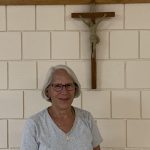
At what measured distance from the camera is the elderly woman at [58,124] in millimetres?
1436

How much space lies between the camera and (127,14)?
5.53 ft

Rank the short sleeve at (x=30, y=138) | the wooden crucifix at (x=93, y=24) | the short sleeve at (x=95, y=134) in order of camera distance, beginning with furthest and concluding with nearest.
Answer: the wooden crucifix at (x=93, y=24) → the short sleeve at (x=95, y=134) → the short sleeve at (x=30, y=138)

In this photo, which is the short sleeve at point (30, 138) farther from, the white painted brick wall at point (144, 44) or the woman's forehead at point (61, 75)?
the white painted brick wall at point (144, 44)

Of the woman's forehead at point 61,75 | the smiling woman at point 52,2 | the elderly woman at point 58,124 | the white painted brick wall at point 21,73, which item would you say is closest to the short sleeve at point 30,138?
the elderly woman at point 58,124

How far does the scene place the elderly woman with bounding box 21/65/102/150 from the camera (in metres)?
Result: 1.44

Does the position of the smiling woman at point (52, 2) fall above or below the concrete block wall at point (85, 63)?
above

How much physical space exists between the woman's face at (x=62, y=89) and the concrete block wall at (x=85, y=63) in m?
0.25

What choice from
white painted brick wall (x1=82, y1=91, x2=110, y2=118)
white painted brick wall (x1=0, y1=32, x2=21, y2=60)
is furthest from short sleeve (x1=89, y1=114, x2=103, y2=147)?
white painted brick wall (x1=0, y1=32, x2=21, y2=60)

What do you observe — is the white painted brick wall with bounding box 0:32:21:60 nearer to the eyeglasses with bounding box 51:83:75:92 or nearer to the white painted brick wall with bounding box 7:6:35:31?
the white painted brick wall with bounding box 7:6:35:31

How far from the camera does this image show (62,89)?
4.72 ft

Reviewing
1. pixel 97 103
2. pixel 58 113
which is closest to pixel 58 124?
pixel 58 113

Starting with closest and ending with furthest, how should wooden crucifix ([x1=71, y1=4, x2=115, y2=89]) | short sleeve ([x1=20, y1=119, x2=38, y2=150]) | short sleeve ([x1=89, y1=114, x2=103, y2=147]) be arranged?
short sleeve ([x1=20, y1=119, x2=38, y2=150]), short sleeve ([x1=89, y1=114, x2=103, y2=147]), wooden crucifix ([x1=71, y1=4, x2=115, y2=89])

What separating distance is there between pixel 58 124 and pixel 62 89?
6.1 inches

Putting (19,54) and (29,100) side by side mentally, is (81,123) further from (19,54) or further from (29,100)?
(19,54)
